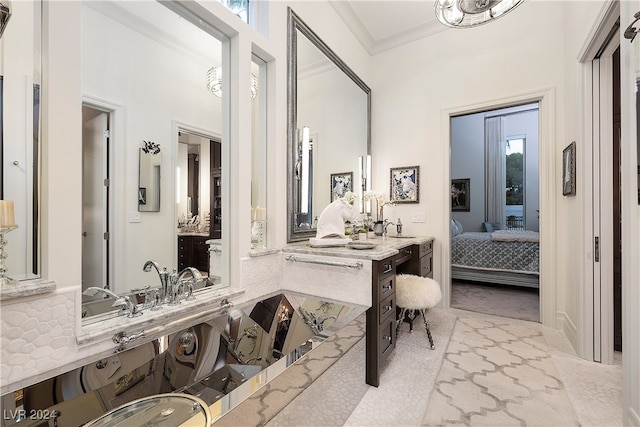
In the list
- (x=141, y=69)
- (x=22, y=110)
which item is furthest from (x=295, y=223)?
(x=22, y=110)

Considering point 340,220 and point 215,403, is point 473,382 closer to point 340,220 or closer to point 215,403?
point 340,220

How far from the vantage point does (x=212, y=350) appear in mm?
1279

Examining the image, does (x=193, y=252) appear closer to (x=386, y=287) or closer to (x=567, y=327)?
(x=386, y=287)

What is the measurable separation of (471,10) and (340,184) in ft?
6.04

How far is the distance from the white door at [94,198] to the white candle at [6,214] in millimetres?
246

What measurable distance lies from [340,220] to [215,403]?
1.63 m

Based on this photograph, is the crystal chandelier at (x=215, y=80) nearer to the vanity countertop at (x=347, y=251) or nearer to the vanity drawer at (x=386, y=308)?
the vanity countertop at (x=347, y=251)

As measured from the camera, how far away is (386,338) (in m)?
1.95

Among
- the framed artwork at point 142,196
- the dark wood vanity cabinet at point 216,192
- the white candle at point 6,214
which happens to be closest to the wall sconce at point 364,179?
the dark wood vanity cabinet at point 216,192

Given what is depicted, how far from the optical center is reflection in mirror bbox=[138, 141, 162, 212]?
164cm

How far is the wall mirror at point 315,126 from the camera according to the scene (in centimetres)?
240

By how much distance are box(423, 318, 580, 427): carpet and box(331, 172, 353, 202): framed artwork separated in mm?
1815

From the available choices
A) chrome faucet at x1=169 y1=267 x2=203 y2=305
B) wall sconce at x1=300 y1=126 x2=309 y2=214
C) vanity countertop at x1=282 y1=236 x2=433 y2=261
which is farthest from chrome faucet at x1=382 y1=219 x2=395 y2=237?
chrome faucet at x1=169 y1=267 x2=203 y2=305

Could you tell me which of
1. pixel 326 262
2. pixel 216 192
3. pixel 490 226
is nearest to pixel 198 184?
pixel 216 192
